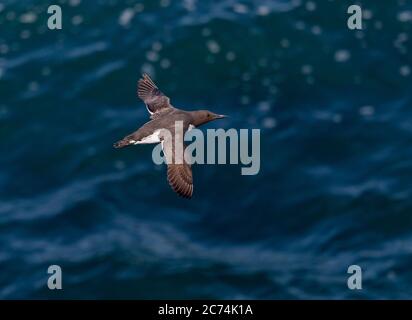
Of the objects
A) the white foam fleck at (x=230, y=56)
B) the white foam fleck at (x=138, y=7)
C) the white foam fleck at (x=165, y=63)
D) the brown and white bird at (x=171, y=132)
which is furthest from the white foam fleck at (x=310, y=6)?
the brown and white bird at (x=171, y=132)

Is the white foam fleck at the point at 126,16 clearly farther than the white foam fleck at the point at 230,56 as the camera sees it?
Yes

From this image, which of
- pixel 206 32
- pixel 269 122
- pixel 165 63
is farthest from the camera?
pixel 206 32

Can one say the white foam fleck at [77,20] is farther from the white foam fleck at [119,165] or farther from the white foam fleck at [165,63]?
the white foam fleck at [119,165]

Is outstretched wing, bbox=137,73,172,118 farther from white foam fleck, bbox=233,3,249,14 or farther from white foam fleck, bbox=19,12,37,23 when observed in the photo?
white foam fleck, bbox=19,12,37,23

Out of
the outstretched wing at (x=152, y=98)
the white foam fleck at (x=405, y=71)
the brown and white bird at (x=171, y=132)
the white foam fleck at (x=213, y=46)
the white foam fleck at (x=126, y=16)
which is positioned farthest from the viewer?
the white foam fleck at (x=126, y=16)

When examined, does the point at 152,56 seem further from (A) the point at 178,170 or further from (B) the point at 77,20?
(A) the point at 178,170

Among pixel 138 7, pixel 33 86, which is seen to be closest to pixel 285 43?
pixel 138 7
